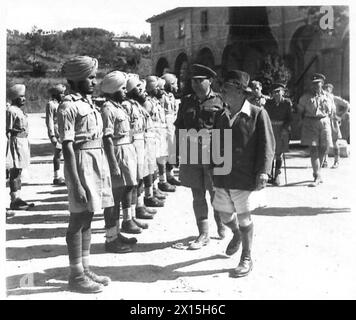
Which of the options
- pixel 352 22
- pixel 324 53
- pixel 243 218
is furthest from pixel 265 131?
pixel 324 53

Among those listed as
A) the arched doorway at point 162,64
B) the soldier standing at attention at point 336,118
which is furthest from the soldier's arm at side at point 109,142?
the arched doorway at point 162,64

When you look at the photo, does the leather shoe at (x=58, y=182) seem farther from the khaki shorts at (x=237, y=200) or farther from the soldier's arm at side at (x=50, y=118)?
the khaki shorts at (x=237, y=200)

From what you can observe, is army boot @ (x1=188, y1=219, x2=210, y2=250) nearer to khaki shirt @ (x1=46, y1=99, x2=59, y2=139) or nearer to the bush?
khaki shirt @ (x1=46, y1=99, x2=59, y2=139)

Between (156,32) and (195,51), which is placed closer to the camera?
(195,51)

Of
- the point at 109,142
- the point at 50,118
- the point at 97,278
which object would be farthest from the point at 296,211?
the point at 50,118

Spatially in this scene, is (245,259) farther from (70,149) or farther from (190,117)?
(70,149)

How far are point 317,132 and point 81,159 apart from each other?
6.06 metres

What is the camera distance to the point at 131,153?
5797mm

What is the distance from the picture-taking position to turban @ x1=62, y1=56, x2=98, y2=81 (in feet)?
14.0

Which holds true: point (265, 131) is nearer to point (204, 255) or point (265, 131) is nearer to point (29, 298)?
point (204, 255)

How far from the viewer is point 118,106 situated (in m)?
5.58

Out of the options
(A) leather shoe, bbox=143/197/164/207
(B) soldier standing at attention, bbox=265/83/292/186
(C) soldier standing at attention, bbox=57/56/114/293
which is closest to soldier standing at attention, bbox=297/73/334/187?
(B) soldier standing at attention, bbox=265/83/292/186

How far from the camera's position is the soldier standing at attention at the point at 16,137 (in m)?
7.30

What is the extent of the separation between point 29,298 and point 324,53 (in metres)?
13.6
